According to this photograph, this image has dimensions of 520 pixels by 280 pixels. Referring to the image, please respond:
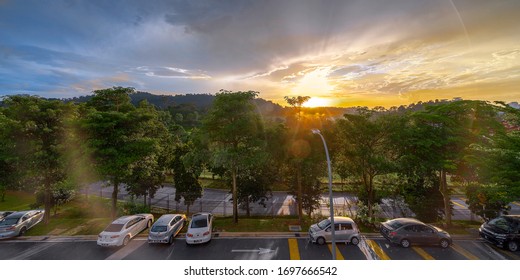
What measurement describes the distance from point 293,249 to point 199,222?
6240 mm

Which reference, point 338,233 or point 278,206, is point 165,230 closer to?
point 338,233

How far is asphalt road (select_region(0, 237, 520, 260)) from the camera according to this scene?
14.7 m

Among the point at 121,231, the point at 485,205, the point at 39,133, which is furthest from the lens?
the point at 485,205

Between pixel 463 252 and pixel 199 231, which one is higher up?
pixel 199 231

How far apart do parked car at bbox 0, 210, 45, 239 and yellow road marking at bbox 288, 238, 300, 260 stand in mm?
19047

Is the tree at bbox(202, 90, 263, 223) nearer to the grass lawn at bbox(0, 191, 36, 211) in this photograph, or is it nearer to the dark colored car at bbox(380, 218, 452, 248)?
the dark colored car at bbox(380, 218, 452, 248)

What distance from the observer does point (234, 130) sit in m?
18.3

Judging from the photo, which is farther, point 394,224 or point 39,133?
point 39,133

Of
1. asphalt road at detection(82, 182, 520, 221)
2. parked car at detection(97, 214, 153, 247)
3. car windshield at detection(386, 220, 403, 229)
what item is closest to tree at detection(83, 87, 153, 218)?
parked car at detection(97, 214, 153, 247)

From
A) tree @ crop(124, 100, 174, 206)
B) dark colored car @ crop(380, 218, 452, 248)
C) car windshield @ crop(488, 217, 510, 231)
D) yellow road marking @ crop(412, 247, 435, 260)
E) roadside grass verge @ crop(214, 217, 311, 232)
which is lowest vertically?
yellow road marking @ crop(412, 247, 435, 260)

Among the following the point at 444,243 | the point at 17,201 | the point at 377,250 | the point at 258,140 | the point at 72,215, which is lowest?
the point at 17,201

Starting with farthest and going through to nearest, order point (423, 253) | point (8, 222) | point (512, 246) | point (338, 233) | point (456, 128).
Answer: point (8, 222) < point (456, 128) < point (338, 233) < point (512, 246) < point (423, 253)

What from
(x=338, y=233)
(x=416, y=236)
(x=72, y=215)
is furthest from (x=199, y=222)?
(x=72, y=215)
